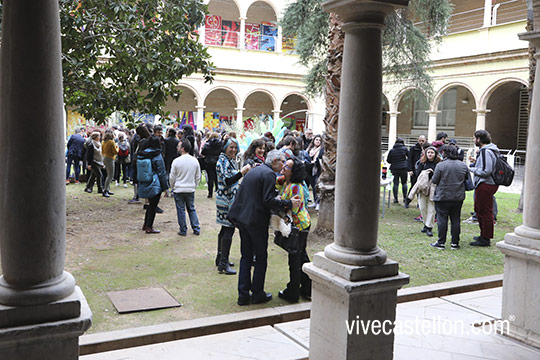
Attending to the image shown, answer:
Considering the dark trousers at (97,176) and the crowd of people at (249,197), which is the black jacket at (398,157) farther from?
the dark trousers at (97,176)

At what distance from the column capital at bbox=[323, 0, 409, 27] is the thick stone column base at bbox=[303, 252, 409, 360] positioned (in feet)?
5.66

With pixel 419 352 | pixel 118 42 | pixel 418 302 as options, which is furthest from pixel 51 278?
pixel 118 42

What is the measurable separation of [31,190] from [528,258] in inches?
161

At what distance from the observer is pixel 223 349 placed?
13.5ft

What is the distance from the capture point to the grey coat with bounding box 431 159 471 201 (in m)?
7.82

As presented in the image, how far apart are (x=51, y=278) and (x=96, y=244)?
5.38 metres

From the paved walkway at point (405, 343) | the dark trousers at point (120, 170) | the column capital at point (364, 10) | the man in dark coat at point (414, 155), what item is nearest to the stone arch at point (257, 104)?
the dark trousers at point (120, 170)

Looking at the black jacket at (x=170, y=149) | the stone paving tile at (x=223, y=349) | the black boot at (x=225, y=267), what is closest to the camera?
the stone paving tile at (x=223, y=349)

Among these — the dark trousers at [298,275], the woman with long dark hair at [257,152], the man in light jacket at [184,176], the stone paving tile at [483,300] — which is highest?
the woman with long dark hair at [257,152]

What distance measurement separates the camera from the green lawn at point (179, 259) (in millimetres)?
5246

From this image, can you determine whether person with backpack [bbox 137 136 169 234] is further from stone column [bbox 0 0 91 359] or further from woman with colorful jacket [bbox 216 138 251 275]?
stone column [bbox 0 0 91 359]

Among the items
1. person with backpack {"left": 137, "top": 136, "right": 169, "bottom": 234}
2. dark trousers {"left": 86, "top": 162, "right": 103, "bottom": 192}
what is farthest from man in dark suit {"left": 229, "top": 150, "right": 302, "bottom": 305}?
dark trousers {"left": 86, "top": 162, "right": 103, "bottom": 192}

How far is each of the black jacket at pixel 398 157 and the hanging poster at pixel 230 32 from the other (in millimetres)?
19968

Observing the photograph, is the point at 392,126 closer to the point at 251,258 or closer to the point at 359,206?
the point at 251,258
